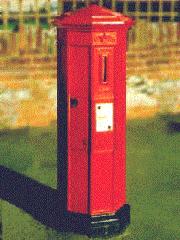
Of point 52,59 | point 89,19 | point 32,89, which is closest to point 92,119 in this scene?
point 89,19

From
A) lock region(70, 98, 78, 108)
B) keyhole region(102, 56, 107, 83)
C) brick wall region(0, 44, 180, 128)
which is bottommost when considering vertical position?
brick wall region(0, 44, 180, 128)

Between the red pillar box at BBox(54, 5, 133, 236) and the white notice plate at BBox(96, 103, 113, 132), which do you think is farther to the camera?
the white notice plate at BBox(96, 103, 113, 132)

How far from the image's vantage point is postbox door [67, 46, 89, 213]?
4.86 meters

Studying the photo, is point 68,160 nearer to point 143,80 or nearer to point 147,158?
point 147,158

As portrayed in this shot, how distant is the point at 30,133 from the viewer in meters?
7.79

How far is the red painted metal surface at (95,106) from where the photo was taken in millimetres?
4781

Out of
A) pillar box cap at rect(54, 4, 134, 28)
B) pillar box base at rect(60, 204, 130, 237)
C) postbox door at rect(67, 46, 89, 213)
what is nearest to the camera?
pillar box cap at rect(54, 4, 134, 28)

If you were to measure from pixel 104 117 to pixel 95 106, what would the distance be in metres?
0.12

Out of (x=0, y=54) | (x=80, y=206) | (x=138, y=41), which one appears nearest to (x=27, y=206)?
(x=80, y=206)

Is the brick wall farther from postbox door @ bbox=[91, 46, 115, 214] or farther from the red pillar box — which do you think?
postbox door @ bbox=[91, 46, 115, 214]

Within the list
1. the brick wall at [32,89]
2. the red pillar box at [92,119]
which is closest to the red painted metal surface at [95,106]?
the red pillar box at [92,119]

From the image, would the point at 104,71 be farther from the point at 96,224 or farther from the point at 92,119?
the point at 96,224

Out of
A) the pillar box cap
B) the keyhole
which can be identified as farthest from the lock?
the pillar box cap

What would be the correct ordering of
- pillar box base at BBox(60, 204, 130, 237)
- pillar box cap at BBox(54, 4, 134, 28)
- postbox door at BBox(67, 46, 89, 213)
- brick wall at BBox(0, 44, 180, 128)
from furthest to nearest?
brick wall at BBox(0, 44, 180, 128) < pillar box base at BBox(60, 204, 130, 237) < postbox door at BBox(67, 46, 89, 213) < pillar box cap at BBox(54, 4, 134, 28)
